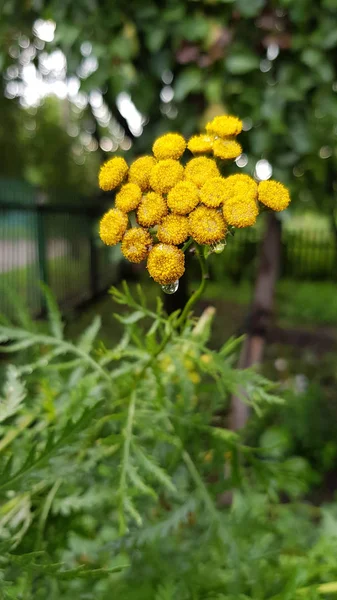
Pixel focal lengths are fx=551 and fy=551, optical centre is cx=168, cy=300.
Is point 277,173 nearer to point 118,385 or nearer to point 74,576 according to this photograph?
point 118,385

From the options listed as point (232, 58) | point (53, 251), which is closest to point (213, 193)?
point (232, 58)

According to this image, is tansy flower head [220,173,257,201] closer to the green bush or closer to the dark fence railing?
the green bush

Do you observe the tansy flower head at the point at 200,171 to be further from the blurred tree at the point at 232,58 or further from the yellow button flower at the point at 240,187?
the blurred tree at the point at 232,58

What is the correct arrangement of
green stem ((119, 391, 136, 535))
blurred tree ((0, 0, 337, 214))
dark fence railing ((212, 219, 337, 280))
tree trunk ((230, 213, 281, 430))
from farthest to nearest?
dark fence railing ((212, 219, 337, 280)) < tree trunk ((230, 213, 281, 430)) < blurred tree ((0, 0, 337, 214)) < green stem ((119, 391, 136, 535))

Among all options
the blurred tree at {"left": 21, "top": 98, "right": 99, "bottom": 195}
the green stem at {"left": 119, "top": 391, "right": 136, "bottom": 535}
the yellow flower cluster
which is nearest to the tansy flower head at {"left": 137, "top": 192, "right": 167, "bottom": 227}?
the yellow flower cluster

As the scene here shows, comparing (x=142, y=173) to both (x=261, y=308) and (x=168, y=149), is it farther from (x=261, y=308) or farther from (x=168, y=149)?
(x=261, y=308)
